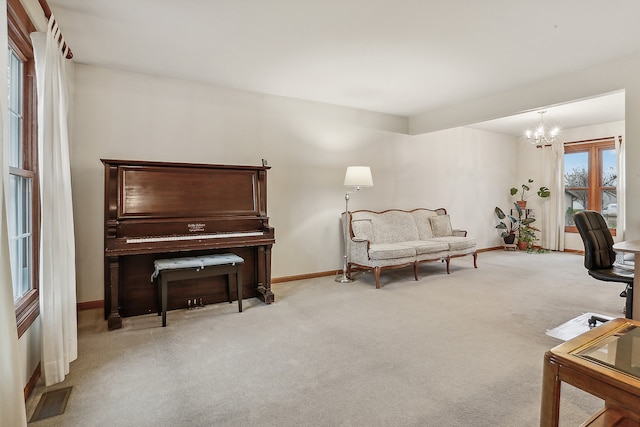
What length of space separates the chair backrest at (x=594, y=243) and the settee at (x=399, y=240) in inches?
77.5

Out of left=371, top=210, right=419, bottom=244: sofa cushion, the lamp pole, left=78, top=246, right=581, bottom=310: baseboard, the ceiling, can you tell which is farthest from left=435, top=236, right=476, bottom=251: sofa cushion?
the ceiling

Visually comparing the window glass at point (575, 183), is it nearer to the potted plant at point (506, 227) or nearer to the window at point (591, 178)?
the window at point (591, 178)

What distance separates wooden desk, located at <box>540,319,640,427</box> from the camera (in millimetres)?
1045

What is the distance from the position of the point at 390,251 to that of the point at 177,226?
8.48 ft

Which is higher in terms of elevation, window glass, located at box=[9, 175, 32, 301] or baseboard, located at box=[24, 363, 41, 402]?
window glass, located at box=[9, 175, 32, 301]

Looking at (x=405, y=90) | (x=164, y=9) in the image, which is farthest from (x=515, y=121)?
(x=164, y=9)

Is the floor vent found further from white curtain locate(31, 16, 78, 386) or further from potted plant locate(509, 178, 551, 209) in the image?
potted plant locate(509, 178, 551, 209)

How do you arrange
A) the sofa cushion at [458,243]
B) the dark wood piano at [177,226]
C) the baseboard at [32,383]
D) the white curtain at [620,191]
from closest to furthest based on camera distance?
the baseboard at [32,383] → the dark wood piano at [177,226] → the sofa cushion at [458,243] → the white curtain at [620,191]

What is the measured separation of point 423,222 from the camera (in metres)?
5.72

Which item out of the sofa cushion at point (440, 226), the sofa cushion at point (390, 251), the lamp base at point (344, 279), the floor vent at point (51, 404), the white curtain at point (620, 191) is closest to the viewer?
the floor vent at point (51, 404)

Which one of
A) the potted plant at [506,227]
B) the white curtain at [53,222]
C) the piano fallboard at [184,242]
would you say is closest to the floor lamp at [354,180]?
the piano fallboard at [184,242]

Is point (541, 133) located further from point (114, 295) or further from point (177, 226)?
point (114, 295)

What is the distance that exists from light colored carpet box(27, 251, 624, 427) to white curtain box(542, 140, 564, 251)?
341 cm

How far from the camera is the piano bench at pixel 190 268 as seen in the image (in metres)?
3.00
